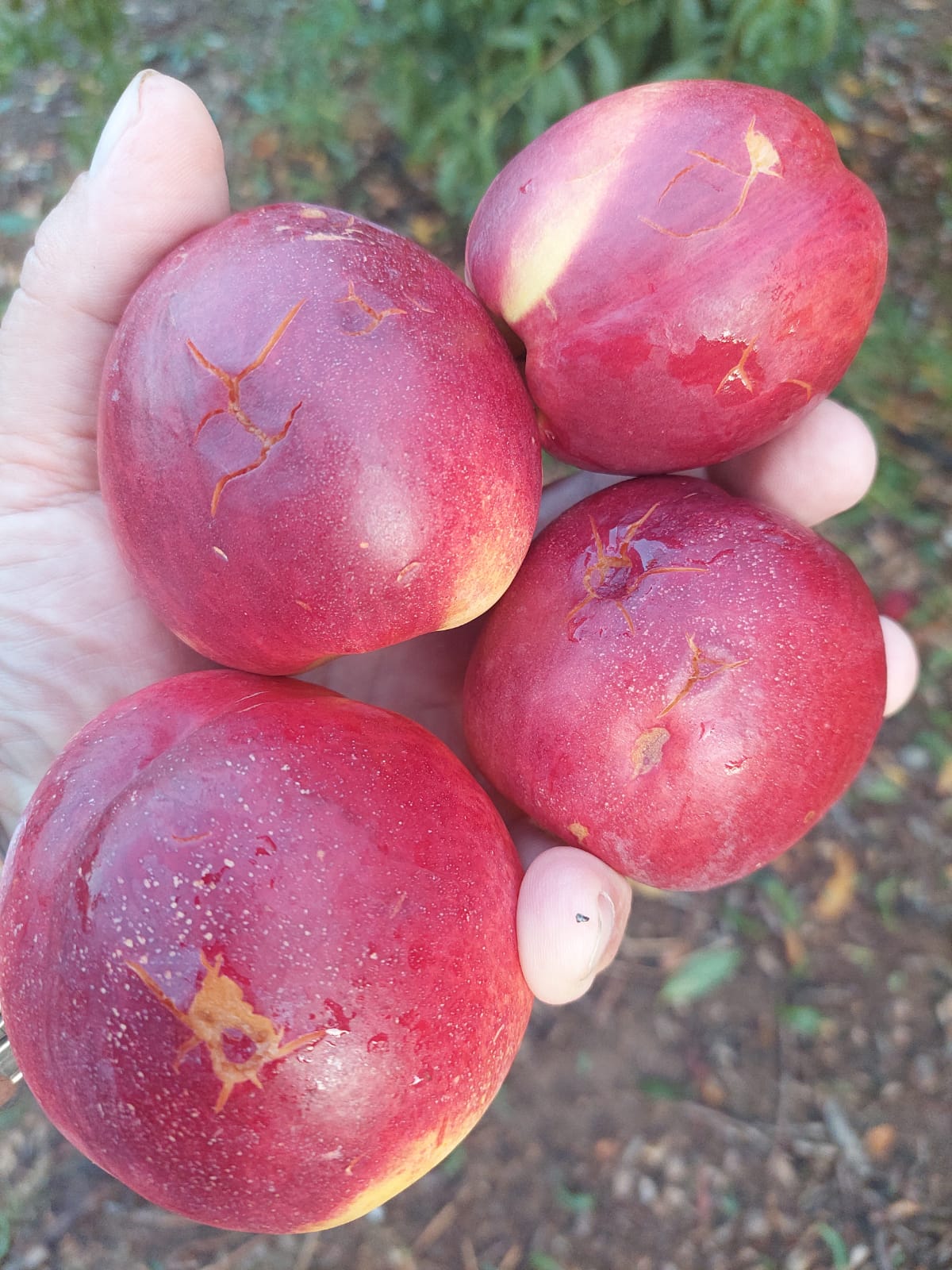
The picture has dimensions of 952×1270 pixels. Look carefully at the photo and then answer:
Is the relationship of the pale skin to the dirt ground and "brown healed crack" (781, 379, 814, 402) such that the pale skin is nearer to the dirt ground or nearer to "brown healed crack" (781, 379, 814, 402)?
"brown healed crack" (781, 379, 814, 402)

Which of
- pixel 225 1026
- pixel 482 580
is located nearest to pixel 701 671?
pixel 482 580

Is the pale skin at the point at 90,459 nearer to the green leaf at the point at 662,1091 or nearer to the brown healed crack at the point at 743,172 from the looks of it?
the brown healed crack at the point at 743,172

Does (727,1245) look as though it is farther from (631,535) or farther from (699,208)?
(699,208)

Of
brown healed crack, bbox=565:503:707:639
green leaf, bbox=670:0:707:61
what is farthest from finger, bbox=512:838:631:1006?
green leaf, bbox=670:0:707:61

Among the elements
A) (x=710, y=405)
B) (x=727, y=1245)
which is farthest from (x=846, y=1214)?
(x=710, y=405)

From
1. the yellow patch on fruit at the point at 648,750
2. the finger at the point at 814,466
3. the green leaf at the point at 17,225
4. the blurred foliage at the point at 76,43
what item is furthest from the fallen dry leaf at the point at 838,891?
the green leaf at the point at 17,225
